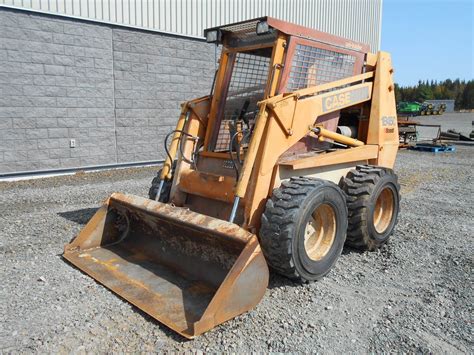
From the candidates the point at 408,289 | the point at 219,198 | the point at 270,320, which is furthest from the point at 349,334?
the point at 219,198

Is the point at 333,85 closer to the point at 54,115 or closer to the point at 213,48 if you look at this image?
the point at 54,115

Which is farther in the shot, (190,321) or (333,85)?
(333,85)

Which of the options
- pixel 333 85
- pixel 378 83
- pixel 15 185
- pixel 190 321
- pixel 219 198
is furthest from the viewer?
pixel 15 185

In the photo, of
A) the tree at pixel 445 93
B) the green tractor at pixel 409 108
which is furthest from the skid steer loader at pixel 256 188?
the tree at pixel 445 93

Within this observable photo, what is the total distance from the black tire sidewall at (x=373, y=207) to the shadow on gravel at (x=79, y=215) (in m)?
3.92

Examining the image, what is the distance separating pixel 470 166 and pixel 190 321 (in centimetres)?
1191

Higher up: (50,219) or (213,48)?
(213,48)

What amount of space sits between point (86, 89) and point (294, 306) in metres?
7.88

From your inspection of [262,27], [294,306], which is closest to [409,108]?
[262,27]

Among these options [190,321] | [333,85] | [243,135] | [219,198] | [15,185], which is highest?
[333,85]

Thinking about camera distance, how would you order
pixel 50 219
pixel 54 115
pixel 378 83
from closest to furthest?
pixel 378 83, pixel 50 219, pixel 54 115

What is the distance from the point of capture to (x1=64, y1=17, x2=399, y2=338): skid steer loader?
378 centimetres

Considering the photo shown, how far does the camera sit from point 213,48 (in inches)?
482

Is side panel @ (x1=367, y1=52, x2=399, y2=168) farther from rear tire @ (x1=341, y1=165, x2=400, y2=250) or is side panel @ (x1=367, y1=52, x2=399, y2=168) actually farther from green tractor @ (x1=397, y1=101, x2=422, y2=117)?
green tractor @ (x1=397, y1=101, x2=422, y2=117)
